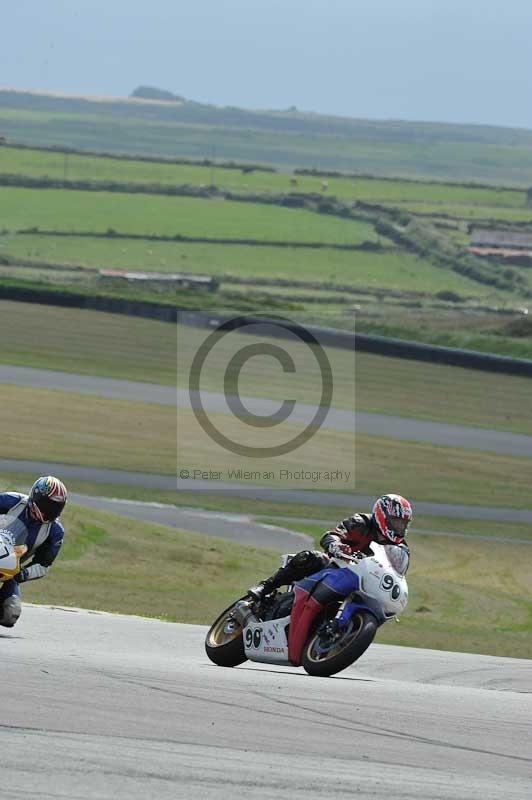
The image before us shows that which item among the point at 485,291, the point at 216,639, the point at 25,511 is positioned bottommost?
the point at 485,291

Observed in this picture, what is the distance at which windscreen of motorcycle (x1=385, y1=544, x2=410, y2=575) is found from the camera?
10281mm

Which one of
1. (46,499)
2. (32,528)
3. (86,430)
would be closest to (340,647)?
(46,499)

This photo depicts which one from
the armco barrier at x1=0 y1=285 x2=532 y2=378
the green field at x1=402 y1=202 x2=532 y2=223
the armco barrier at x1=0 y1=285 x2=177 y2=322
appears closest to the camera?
the armco barrier at x1=0 y1=285 x2=532 y2=378

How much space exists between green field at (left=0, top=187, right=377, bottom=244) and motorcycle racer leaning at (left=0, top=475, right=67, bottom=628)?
8919 cm

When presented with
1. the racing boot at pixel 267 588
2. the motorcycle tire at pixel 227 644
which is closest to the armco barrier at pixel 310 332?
the motorcycle tire at pixel 227 644

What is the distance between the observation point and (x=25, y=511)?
464 inches

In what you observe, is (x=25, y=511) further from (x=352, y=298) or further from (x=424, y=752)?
(x=352, y=298)

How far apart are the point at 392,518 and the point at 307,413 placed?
94.5 ft

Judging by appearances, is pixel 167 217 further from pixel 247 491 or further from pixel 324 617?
pixel 324 617

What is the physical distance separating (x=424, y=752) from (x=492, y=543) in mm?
20266

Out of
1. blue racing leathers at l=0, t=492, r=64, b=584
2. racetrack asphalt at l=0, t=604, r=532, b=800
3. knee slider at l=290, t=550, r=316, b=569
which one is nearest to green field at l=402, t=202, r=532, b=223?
blue racing leathers at l=0, t=492, r=64, b=584

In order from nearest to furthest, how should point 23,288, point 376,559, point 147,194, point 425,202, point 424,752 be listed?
1. point 424,752
2. point 376,559
3. point 23,288
4. point 147,194
5. point 425,202

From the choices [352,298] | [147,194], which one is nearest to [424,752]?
[352,298]

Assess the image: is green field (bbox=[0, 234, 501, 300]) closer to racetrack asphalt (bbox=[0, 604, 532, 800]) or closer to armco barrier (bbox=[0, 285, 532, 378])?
armco barrier (bbox=[0, 285, 532, 378])
